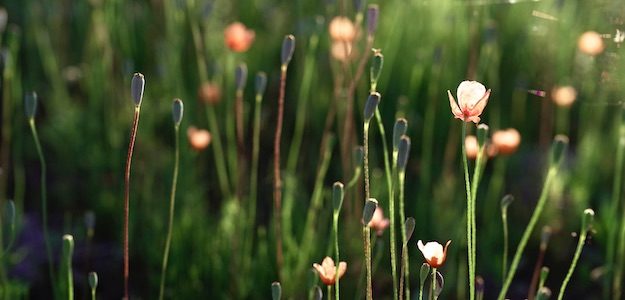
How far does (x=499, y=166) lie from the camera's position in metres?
2.49

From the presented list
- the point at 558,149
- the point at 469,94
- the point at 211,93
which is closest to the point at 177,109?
the point at 469,94

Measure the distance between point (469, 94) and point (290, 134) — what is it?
147 centimetres

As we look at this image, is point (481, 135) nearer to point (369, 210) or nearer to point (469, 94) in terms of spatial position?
point (469, 94)

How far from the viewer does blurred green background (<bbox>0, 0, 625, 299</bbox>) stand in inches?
82.2

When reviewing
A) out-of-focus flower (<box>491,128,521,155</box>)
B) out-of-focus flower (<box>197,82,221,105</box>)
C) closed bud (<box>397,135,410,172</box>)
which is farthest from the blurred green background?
closed bud (<box>397,135,410,172</box>)

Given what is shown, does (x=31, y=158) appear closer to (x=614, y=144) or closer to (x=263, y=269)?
(x=263, y=269)

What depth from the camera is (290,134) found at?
2783 millimetres

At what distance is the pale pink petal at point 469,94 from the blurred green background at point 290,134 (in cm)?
56

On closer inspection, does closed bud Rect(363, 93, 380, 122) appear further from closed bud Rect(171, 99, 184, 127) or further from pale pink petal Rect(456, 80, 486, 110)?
closed bud Rect(171, 99, 184, 127)

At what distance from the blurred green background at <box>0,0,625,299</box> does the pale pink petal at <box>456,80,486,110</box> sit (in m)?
0.56

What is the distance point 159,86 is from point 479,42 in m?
1.07

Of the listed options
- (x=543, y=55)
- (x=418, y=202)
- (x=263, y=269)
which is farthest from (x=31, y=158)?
(x=543, y=55)

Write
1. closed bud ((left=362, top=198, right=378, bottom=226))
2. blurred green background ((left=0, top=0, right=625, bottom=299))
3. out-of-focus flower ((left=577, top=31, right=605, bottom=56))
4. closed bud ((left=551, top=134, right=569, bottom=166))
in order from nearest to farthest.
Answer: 1. closed bud ((left=362, top=198, right=378, bottom=226))
2. closed bud ((left=551, top=134, right=569, bottom=166))
3. blurred green background ((left=0, top=0, right=625, bottom=299))
4. out-of-focus flower ((left=577, top=31, right=605, bottom=56))

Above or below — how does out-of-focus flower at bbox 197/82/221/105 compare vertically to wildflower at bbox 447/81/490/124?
below
